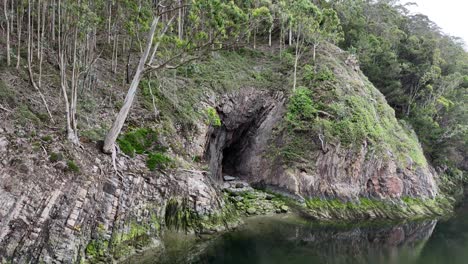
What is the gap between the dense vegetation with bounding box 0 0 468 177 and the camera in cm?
1512

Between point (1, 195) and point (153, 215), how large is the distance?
6.23m

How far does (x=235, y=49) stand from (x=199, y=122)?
13.1m

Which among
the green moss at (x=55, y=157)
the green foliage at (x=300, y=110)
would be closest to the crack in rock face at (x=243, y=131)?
the green foliage at (x=300, y=110)

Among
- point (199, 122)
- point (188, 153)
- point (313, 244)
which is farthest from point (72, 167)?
point (313, 244)

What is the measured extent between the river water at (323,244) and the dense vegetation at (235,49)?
5096 millimetres

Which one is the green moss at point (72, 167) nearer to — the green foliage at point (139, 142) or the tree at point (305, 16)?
the green foliage at point (139, 142)

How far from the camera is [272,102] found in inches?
1168

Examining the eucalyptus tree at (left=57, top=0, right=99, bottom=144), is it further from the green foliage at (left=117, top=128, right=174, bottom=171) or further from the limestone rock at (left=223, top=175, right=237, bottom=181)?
the limestone rock at (left=223, top=175, right=237, bottom=181)

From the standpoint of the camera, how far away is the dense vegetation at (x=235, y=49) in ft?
49.6

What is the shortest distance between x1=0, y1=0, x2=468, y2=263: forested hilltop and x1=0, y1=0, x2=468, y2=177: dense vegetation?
13cm

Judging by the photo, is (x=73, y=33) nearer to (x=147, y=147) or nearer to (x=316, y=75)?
(x=147, y=147)

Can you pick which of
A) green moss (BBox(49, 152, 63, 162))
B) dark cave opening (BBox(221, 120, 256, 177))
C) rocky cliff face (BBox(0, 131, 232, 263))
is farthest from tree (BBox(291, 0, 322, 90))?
green moss (BBox(49, 152, 63, 162))

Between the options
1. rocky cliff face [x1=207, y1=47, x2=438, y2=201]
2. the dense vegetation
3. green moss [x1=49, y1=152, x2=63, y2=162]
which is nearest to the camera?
green moss [x1=49, y1=152, x2=63, y2=162]

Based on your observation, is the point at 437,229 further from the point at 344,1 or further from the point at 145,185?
the point at 344,1
